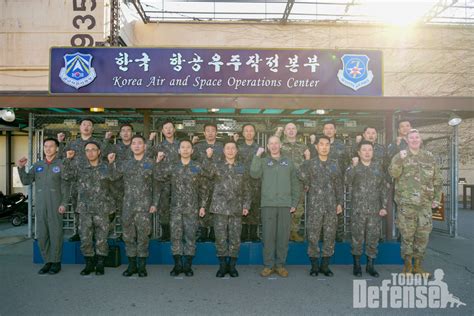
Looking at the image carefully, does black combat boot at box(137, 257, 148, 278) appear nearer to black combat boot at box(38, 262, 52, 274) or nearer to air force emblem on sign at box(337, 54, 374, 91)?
black combat boot at box(38, 262, 52, 274)

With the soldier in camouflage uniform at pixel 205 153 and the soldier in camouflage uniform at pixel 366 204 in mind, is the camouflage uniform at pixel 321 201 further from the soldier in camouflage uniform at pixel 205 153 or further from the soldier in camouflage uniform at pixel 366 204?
the soldier in camouflage uniform at pixel 205 153

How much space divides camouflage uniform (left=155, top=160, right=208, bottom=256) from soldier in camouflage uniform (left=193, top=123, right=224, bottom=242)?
1.54ft

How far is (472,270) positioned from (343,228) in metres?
1.93

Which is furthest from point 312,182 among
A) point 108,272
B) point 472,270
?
point 108,272

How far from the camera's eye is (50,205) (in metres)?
4.86

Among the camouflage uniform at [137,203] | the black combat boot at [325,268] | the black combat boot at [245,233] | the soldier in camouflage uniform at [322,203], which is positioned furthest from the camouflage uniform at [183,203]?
the black combat boot at [325,268]

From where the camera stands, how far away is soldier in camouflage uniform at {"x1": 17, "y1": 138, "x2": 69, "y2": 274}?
191 inches

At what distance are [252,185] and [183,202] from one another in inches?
49.7

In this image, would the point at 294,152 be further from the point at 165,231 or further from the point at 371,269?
the point at 165,231

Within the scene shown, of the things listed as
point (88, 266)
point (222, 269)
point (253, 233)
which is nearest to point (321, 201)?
point (253, 233)

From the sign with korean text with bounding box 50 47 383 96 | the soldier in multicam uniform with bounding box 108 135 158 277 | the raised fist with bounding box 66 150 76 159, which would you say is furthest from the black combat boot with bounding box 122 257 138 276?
the sign with korean text with bounding box 50 47 383 96

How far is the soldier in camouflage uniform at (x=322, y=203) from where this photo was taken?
4828mm

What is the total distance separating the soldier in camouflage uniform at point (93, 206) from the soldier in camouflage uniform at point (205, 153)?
1.42 m

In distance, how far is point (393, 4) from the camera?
460 inches
